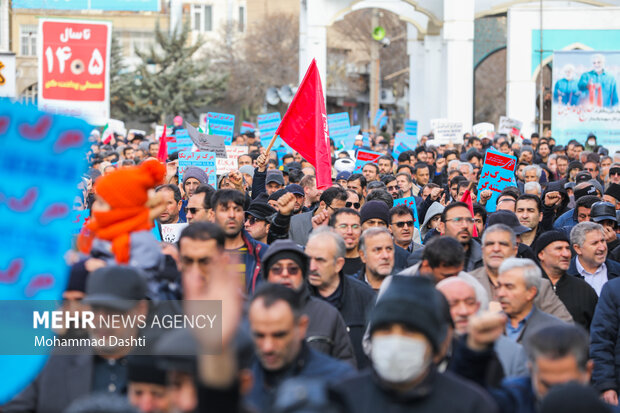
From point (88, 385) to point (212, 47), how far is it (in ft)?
222

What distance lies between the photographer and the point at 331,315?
20.3 ft

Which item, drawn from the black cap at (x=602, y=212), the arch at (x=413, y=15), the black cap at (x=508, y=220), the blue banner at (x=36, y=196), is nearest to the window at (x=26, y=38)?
the arch at (x=413, y=15)

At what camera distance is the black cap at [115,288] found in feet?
15.7

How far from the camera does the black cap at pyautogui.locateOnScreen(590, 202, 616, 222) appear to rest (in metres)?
10.2

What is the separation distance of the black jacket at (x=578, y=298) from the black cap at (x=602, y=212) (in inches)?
94.6

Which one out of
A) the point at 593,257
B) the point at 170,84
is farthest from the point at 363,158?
the point at 170,84

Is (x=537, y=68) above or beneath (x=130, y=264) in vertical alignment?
above

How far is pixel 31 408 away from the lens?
4.98 metres

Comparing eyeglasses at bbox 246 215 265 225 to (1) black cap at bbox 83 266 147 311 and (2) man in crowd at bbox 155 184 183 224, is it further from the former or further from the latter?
(1) black cap at bbox 83 266 147 311

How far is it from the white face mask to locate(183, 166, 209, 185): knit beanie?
8197 millimetres

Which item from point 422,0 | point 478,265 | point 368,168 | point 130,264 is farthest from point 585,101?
point 130,264

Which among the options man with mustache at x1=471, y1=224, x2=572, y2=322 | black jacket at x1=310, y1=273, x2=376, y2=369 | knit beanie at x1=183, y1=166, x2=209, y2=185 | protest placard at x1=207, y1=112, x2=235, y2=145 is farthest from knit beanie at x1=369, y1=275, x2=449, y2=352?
protest placard at x1=207, y1=112, x2=235, y2=145

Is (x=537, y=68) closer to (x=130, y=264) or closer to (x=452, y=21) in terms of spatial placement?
(x=452, y=21)

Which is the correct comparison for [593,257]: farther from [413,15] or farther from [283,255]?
[413,15]
